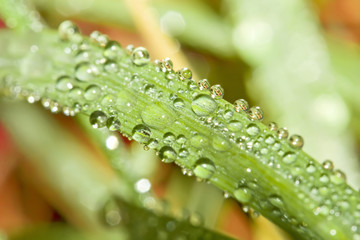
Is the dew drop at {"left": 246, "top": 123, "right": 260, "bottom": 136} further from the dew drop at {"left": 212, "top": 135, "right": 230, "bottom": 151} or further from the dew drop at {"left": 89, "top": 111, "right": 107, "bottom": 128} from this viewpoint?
the dew drop at {"left": 89, "top": 111, "right": 107, "bottom": 128}

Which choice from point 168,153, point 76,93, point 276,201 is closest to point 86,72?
point 76,93

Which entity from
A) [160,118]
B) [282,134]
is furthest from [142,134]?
[282,134]

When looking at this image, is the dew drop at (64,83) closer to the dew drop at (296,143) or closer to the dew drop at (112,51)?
the dew drop at (112,51)

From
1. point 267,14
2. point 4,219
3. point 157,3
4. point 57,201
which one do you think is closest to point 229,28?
point 267,14

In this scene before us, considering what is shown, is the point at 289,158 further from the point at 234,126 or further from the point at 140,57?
the point at 140,57

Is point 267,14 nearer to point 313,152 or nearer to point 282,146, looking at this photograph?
point 313,152

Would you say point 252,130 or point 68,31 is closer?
point 252,130

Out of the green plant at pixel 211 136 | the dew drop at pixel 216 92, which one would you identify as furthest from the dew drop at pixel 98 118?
the dew drop at pixel 216 92
